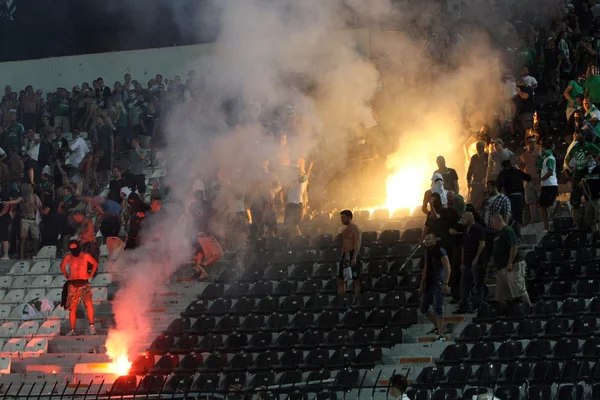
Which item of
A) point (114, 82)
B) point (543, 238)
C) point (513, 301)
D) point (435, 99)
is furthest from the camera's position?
point (114, 82)

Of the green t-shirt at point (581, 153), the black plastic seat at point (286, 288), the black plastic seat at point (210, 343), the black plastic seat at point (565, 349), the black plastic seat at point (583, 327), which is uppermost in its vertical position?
the green t-shirt at point (581, 153)

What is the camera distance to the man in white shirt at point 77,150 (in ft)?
77.9

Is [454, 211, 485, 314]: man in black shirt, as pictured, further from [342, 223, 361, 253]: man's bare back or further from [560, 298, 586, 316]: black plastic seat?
[342, 223, 361, 253]: man's bare back

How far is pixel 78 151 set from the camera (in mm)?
23891

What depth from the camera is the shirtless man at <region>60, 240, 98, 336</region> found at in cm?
1831

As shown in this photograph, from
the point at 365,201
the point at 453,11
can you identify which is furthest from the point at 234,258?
the point at 453,11

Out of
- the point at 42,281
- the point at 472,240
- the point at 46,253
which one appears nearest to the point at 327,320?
the point at 472,240

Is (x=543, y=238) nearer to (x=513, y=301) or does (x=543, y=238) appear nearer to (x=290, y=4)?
(x=513, y=301)

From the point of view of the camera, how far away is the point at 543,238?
56.1 feet

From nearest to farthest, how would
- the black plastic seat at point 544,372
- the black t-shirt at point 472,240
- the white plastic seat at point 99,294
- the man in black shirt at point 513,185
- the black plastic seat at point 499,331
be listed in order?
the black plastic seat at point 544,372
the black plastic seat at point 499,331
the black t-shirt at point 472,240
the man in black shirt at point 513,185
the white plastic seat at point 99,294

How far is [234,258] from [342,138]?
3.99 m

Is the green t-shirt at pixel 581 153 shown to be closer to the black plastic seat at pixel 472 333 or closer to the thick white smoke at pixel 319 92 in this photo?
the black plastic seat at pixel 472 333

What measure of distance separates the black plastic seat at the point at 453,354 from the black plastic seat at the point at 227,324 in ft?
11.5

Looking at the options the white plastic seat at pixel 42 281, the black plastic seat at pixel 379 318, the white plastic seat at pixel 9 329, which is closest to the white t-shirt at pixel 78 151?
the white plastic seat at pixel 42 281
